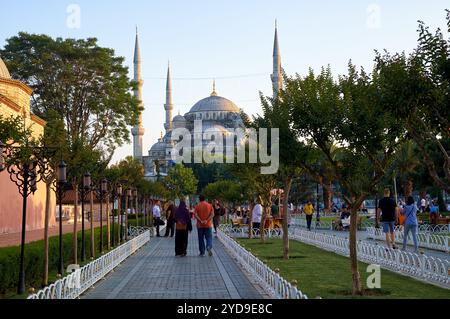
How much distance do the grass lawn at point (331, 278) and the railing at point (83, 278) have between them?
3.42 m

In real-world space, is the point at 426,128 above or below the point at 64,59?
below

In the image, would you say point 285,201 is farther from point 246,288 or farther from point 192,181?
point 192,181

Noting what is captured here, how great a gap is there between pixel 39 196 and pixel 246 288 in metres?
24.2

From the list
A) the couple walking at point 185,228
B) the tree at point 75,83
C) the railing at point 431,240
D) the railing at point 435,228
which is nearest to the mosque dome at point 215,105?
the tree at point 75,83

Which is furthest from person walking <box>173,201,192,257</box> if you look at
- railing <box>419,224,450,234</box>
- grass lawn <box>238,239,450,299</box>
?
railing <box>419,224,450,234</box>

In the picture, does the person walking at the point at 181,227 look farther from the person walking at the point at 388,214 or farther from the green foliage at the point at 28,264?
the person walking at the point at 388,214

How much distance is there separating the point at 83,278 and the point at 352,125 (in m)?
4.99

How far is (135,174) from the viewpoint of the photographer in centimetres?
3225

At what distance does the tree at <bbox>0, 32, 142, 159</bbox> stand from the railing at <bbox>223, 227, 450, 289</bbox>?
19540 mm

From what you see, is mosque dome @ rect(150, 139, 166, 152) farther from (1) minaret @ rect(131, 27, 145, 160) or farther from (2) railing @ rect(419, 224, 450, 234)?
(2) railing @ rect(419, 224, 450, 234)

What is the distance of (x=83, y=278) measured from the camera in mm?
10797

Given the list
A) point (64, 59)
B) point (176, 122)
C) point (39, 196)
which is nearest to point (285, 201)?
point (39, 196)

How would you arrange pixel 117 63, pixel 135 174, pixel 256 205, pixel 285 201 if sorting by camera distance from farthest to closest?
1. pixel 117 63
2. pixel 135 174
3. pixel 256 205
4. pixel 285 201

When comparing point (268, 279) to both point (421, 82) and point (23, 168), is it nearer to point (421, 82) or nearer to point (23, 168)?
point (421, 82)
